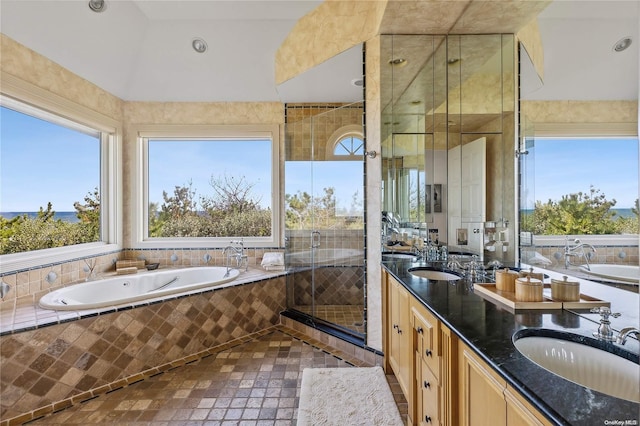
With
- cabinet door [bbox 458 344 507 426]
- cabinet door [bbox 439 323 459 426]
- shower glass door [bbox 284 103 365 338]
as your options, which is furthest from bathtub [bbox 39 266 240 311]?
cabinet door [bbox 458 344 507 426]

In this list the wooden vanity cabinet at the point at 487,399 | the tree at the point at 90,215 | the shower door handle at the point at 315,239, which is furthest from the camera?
the shower door handle at the point at 315,239

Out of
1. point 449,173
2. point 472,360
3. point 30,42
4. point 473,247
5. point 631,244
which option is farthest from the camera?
point 30,42

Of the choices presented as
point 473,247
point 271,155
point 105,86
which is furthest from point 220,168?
point 473,247

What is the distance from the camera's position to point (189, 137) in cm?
376

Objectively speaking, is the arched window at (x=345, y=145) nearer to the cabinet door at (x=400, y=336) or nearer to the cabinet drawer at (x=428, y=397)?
the cabinet door at (x=400, y=336)

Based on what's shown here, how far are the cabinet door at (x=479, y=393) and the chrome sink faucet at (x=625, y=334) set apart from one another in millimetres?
361

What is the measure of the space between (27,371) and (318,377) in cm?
181

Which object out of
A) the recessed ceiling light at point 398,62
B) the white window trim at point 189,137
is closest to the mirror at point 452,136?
the recessed ceiling light at point 398,62

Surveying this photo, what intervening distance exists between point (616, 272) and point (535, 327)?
284 millimetres

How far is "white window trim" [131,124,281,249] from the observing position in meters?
3.70

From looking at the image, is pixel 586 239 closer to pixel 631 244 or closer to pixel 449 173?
pixel 631 244

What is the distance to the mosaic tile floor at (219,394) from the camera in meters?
1.87

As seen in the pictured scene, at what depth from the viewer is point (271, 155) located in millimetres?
3850

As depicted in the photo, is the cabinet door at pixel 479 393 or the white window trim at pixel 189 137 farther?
the white window trim at pixel 189 137
